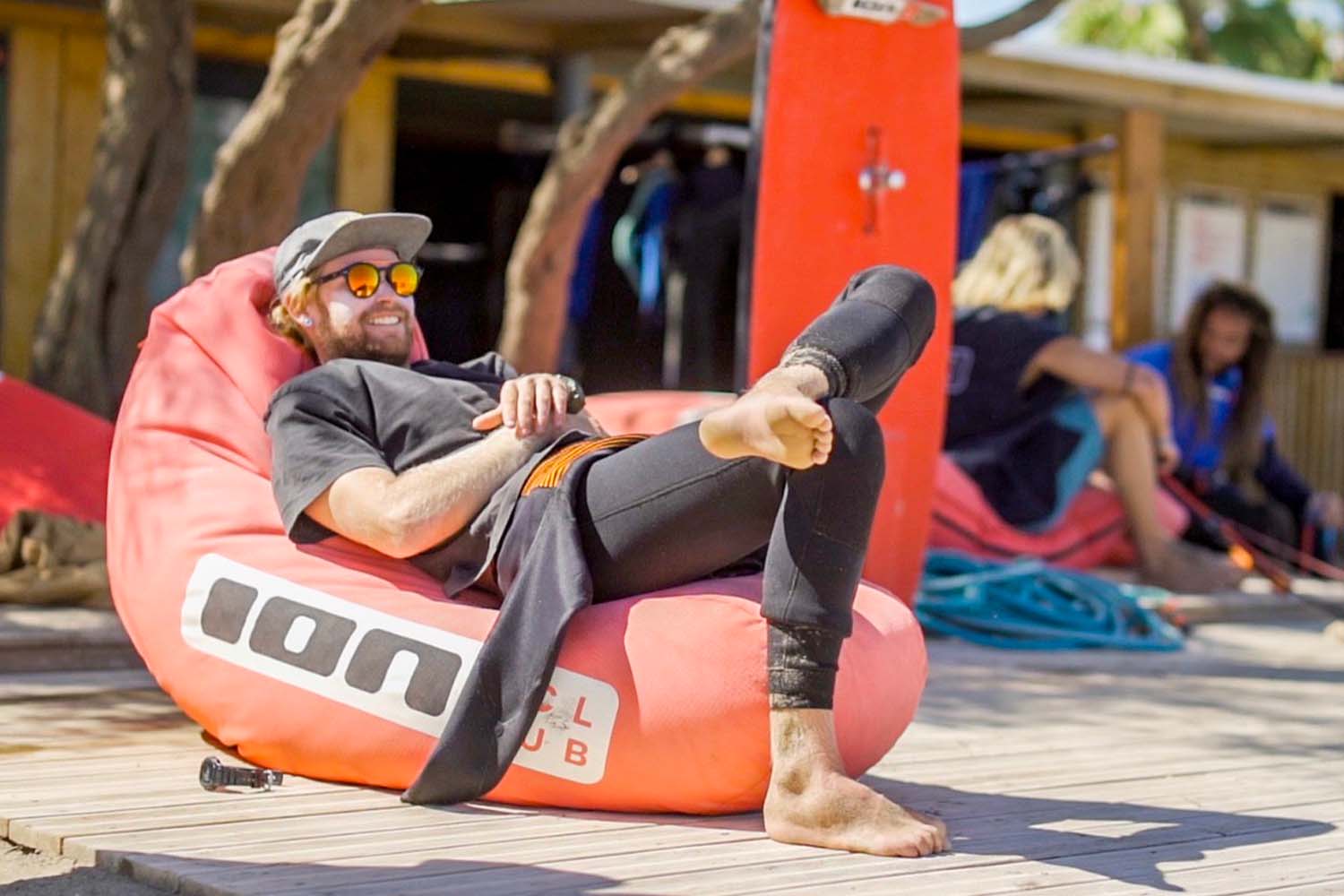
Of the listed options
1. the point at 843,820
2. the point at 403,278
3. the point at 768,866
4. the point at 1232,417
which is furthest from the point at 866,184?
the point at 768,866

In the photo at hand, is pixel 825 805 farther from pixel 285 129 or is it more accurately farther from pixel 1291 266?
pixel 1291 266

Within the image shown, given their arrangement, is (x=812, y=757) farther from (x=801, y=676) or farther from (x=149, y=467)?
(x=149, y=467)

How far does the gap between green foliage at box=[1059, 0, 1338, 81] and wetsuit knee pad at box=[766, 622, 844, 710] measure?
2046 cm

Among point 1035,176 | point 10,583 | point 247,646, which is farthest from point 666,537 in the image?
point 1035,176

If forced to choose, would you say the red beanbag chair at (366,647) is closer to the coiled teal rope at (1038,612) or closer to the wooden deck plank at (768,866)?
the wooden deck plank at (768,866)

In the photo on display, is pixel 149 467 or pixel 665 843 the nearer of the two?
pixel 665 843

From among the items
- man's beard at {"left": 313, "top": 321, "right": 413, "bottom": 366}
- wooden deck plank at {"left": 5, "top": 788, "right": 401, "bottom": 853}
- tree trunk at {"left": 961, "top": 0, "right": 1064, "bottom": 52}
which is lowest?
wooden deck plank at {"left": 5, "top": 788, "right": 401, "bottom": 853}

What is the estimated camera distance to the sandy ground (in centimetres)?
282

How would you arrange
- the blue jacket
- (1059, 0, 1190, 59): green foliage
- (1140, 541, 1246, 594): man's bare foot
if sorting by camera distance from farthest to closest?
(1059, 0, 1190, 59): green foliage, the blue jacket, (1140, 541, 1246, 594): man's bare foot

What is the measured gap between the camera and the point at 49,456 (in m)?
5.49

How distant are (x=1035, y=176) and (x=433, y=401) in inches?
309

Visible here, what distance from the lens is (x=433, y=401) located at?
362 cm

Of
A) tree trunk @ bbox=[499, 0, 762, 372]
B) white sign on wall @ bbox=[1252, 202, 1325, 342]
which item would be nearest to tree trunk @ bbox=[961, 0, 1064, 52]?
tree trunk @ bbox=[499, 0, 762, 372]

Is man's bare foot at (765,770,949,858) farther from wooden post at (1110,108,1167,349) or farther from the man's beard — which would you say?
wooden post at (1110,108,1167,349)
